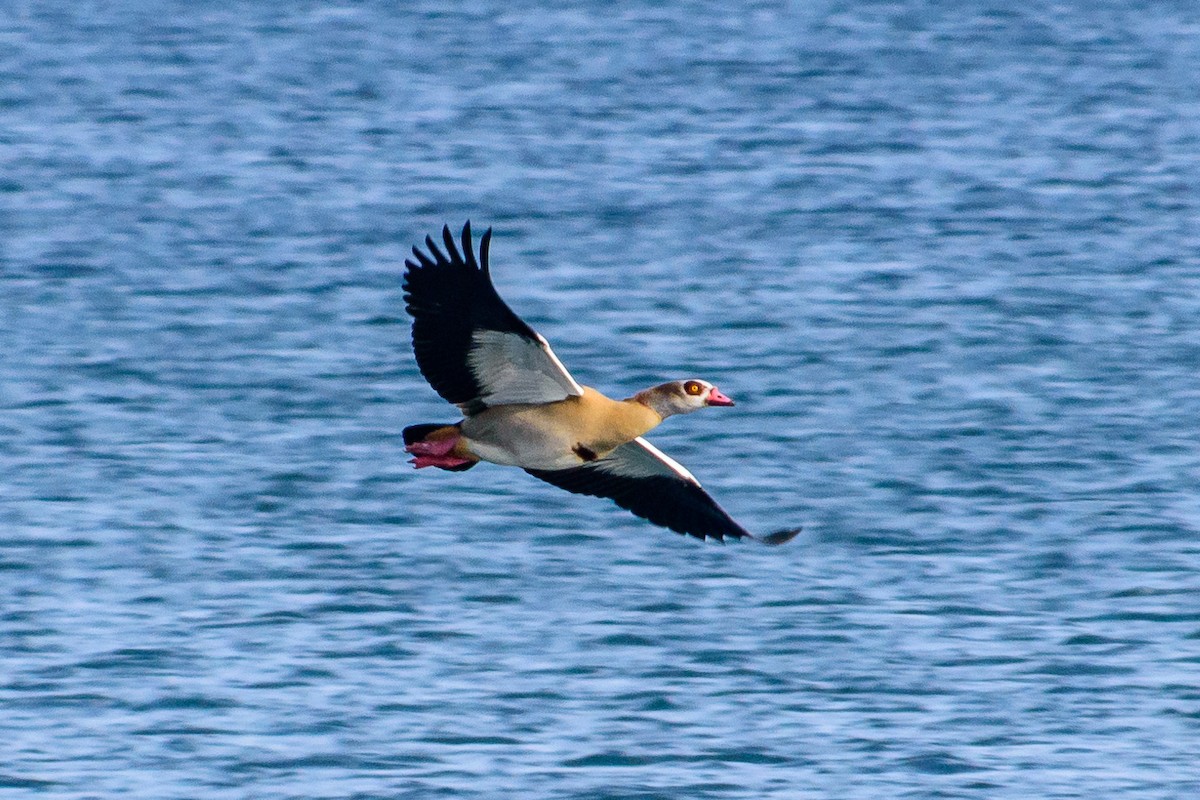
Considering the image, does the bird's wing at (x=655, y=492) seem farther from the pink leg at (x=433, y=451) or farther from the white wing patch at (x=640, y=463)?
the pink leg at (x=433, y=451)

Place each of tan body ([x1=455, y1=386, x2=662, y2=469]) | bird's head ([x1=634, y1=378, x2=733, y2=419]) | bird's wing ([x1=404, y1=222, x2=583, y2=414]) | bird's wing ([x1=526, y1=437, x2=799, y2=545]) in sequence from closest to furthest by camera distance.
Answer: bird's wing ([x1=404, y1=222, x2=583, y2=414]) < tan body ([x1=455, y1=386, x2=662, y2=469]) < bird's head ([x1=634, y1=378, x2=733, y2=419]) < bird's wing ([x1=526, y1=437, x2=799, y2=545])

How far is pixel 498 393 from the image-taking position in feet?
38.5

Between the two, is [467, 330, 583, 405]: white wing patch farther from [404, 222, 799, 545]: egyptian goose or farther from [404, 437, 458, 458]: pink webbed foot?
[404, 437, 458, 458]: pink webbed foot

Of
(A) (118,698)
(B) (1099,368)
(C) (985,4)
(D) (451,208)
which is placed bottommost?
(A) (118,698)

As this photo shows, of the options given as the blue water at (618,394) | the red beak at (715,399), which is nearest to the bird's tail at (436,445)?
the red beak at (715,399)

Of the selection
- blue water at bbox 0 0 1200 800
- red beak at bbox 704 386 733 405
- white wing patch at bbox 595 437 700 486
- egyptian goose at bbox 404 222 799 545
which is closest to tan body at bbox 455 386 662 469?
egyptian goose at bbox 404 222 799 545

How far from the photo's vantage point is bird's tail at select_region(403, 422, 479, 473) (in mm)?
11766

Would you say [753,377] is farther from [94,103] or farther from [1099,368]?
[94,103]

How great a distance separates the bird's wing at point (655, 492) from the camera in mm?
12852

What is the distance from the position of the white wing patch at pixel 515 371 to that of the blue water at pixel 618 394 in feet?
11.5

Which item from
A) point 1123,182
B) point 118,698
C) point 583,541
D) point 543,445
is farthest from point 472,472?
point 1123,182

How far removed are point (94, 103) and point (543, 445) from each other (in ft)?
85.1

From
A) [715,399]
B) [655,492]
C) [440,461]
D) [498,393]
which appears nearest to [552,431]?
[498,393]

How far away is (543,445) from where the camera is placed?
1170 cm
